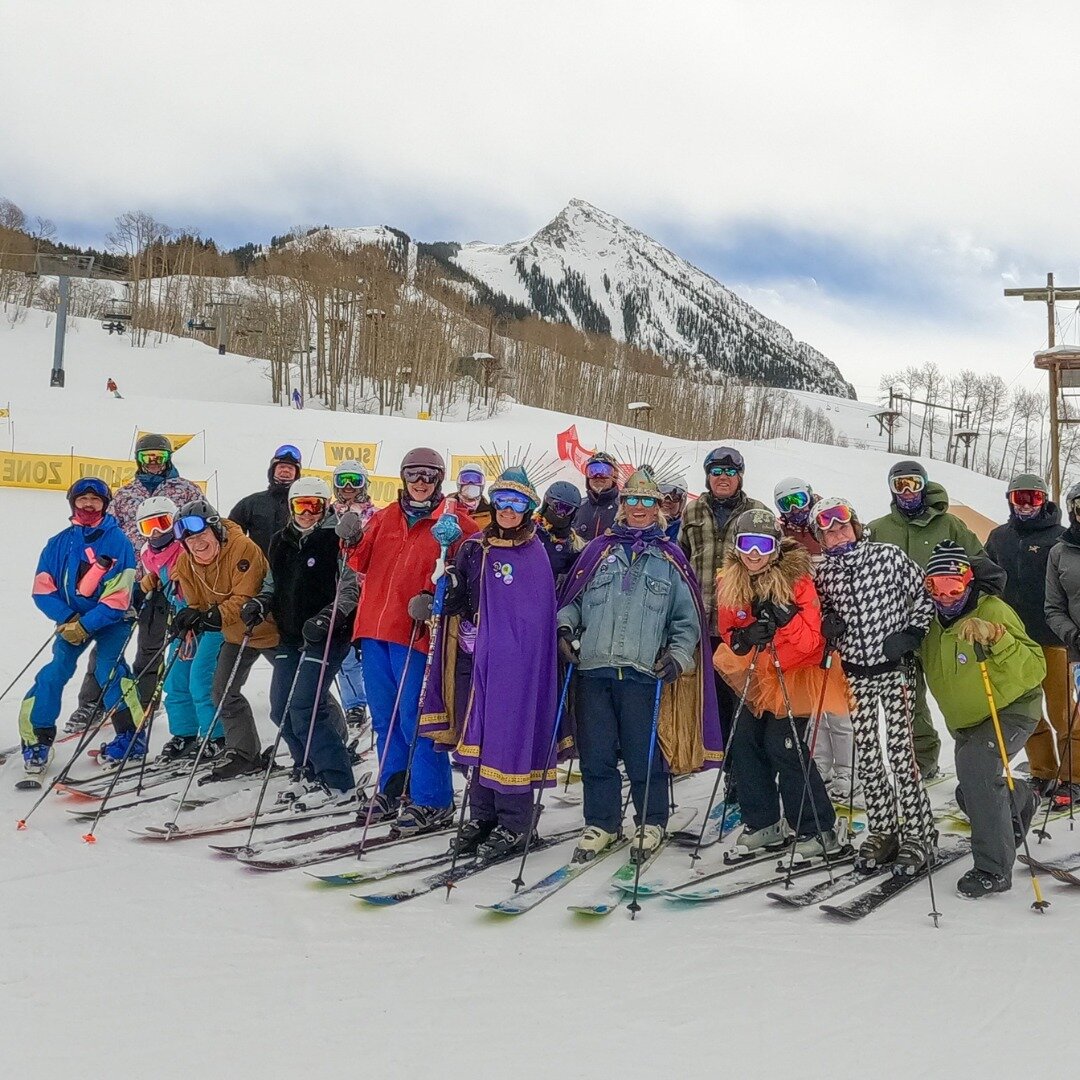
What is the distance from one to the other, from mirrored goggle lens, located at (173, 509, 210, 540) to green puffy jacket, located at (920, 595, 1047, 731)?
13.0 feet

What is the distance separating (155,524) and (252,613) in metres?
1.08

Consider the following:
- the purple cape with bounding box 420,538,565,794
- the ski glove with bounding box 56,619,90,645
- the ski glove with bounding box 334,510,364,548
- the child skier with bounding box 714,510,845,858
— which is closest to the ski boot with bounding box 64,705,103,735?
the ski glove with bounding box 56,619,90,645

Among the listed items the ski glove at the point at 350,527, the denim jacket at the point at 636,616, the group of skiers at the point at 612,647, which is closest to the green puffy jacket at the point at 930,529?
the group of skiers at the point at 612,647

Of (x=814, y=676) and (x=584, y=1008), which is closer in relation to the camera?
(x=584, y=1008)

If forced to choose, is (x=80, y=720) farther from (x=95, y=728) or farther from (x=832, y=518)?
(x=832, y=518)

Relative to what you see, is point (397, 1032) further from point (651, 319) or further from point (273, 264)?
point (651, 319)

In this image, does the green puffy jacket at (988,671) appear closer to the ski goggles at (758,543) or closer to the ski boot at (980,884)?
the ski boot at (980,884)

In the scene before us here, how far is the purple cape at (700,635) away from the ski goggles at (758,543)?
0.37 m

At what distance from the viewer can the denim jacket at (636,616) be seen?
4004 mm

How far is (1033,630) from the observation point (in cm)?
521

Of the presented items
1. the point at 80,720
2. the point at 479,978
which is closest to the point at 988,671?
the point at 479,978

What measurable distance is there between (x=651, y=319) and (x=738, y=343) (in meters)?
17.5

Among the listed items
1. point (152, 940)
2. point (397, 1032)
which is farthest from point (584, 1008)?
point (152, 940)

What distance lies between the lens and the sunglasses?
399 cm
